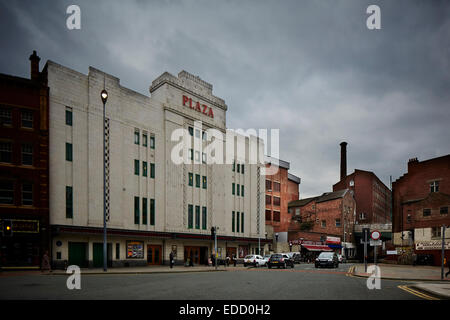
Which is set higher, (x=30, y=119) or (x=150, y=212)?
(x=30, y=119)

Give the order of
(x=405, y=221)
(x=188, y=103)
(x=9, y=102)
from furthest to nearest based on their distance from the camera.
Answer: (x=405, y=221) < (x=188, y=103) < (x=9, y=102)

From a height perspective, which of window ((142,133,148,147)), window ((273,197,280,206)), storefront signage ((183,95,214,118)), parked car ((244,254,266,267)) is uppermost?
storefront signage ((183,95,214,118))

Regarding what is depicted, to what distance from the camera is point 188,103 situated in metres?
40.8

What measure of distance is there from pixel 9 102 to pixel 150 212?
1579cm

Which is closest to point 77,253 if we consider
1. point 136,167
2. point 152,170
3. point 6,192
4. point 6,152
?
point 6,192

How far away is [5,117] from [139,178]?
496 inches

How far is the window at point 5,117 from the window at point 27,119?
0.88 meters

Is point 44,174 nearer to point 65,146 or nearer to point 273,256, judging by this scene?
point 65,146

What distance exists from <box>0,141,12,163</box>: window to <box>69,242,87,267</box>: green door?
8406mm

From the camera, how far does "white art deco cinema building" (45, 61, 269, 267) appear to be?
29.5 metres

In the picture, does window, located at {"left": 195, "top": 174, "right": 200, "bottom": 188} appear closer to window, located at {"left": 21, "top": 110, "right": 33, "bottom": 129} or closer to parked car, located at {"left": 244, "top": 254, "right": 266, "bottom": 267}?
parked car, located at {"left": 244, "top": 254, "right": 266, "bottom": 267}

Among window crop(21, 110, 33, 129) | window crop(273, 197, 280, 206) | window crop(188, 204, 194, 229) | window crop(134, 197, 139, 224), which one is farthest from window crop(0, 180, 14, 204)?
window crop(273, 197, 280, 206)

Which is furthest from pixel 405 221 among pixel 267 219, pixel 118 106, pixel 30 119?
pixel 30 119

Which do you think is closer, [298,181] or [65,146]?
[65,146]
